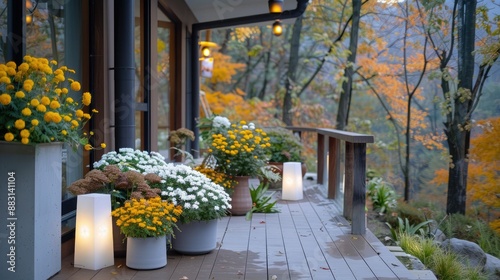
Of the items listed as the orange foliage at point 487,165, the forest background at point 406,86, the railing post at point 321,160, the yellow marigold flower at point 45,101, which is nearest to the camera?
the yellow marigold flower at point 45,101

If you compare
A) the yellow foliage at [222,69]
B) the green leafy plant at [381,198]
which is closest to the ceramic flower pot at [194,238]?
the green leafy plant at [381,198]

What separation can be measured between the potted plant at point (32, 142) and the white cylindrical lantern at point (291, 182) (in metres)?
4.32

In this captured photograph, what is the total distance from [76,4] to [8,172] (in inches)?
75.3

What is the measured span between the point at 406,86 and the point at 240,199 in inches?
317

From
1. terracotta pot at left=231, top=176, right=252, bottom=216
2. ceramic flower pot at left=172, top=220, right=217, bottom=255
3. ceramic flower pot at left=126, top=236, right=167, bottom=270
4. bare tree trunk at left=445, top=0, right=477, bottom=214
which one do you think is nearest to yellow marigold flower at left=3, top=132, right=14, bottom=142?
ceramic flower pot at left=126, top=236, right=167, bottom=270

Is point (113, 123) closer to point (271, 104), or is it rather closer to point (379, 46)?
point (379, 46)

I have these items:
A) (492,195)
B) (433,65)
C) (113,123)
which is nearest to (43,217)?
(113,123)

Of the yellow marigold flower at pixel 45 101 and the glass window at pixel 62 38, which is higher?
the glass window at pixel 62 38

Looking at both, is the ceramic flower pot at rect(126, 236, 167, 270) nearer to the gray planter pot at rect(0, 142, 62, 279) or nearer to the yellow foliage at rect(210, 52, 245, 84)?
the gray planter pot at rect(0, 142, 62, 279)

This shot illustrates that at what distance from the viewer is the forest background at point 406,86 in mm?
9945

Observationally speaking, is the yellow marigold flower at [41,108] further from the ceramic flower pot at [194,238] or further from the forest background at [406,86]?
the forest background at [406,86]

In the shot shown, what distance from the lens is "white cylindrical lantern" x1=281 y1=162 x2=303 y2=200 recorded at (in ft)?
25.2

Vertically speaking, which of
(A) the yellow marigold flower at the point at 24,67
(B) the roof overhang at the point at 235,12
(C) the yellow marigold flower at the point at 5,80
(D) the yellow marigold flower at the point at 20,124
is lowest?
(D) the yellow marigold flower at the point at 20,124

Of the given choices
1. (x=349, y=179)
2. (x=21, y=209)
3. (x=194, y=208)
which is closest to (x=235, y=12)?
(x=349, y=179)
